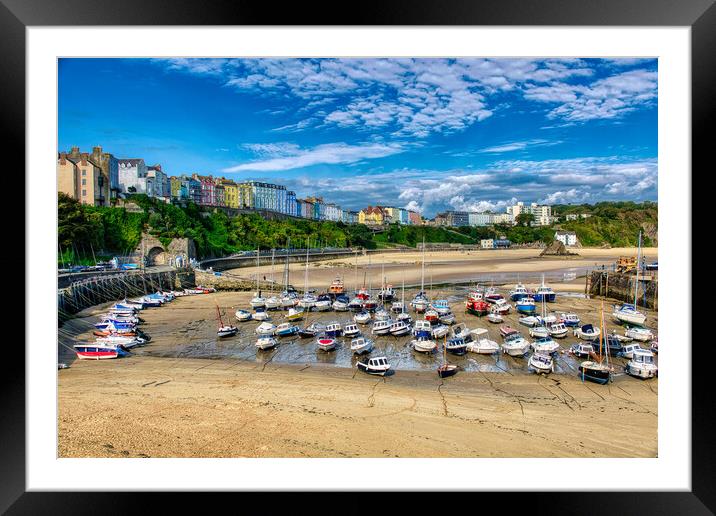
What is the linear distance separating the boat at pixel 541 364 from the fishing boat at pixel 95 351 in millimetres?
5955

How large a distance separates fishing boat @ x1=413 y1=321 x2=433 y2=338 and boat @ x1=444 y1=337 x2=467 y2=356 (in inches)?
22.6

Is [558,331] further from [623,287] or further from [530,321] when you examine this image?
[623,287]

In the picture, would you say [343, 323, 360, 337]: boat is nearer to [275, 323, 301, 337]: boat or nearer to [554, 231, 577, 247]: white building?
[275, 323, 301, 337]: boat

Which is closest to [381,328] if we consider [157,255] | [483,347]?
[483,347]

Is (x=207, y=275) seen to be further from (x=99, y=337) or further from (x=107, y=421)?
(x=107, y=421)

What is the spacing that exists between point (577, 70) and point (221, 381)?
7.40 metres

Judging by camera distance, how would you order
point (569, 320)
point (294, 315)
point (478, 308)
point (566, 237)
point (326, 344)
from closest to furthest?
point (326, 344), point (569, 320), point (294, 315), point (478, 308), point (566, 237)

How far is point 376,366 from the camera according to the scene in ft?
→ 19.8

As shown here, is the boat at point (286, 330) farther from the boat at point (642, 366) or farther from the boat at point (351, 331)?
the boat at point (642, 366)

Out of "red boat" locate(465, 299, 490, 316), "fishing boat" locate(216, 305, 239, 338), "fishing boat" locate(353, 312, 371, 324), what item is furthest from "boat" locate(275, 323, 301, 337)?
"red boat" locate(465, 299, 490, 316)
